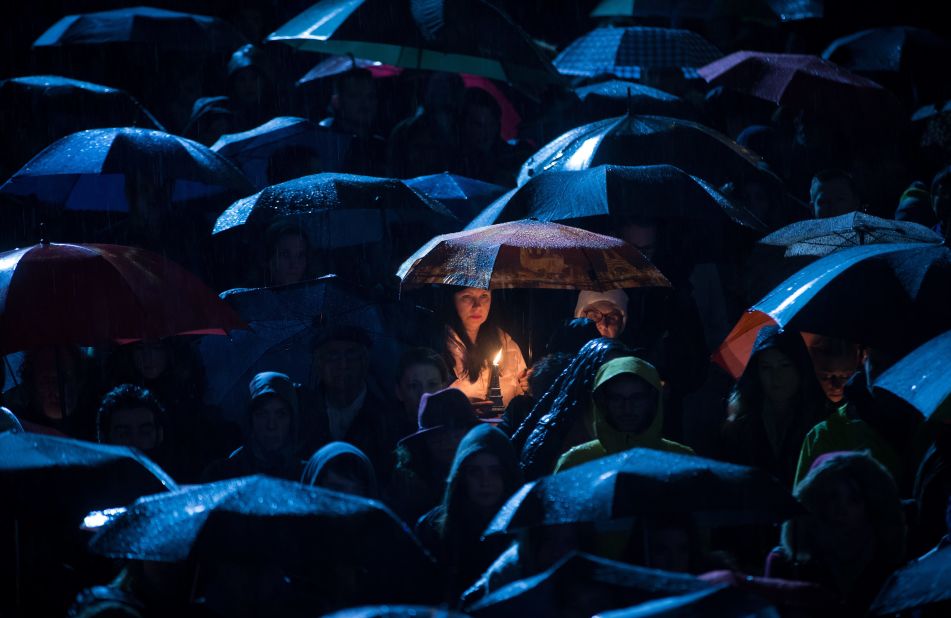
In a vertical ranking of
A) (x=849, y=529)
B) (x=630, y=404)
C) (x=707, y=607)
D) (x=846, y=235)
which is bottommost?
(x=849, y=529)

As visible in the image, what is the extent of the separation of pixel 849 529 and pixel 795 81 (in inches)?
203

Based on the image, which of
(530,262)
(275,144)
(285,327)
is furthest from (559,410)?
(275,144)

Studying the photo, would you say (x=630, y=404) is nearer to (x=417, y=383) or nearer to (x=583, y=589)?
(x=417, y=383)

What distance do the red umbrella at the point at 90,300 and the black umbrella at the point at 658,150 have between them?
2.84 m

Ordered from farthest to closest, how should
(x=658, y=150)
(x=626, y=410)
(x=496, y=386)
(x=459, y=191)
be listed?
1. (x=459, y=191)
2. (x=658, y=150)
3. (x=496, y=386)
4. (x=626, y=410)

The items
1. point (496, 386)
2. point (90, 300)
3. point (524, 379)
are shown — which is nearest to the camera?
point (90, 300)

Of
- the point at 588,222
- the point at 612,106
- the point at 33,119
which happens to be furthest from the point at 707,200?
the point at 33,119

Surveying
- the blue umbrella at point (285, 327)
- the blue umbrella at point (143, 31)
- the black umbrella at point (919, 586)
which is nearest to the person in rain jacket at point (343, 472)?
the blue umbrella at point (285, 327)

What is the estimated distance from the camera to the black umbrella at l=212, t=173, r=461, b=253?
29.6ft

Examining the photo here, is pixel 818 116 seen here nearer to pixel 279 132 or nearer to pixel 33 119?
pixel 279 132

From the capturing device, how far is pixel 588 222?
9.50 metres

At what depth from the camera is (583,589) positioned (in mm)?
4781

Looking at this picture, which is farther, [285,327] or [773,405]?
[285,327]

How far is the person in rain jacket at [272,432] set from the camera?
789 cm
